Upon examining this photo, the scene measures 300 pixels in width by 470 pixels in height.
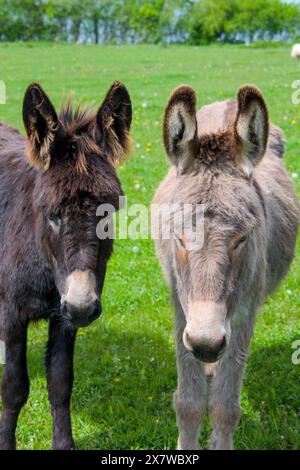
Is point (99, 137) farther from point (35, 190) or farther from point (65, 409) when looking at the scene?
point (65, 409)

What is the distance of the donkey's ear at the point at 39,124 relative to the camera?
3328mm

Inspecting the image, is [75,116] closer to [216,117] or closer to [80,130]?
[80,130]

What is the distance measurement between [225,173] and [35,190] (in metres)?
1.17

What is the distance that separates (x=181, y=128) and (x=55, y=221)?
0.86 m

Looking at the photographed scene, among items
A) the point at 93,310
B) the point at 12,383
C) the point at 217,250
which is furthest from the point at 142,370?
the point at 217,250

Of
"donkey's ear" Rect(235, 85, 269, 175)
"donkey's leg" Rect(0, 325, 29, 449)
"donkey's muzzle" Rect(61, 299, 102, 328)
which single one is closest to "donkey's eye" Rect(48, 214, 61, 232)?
"donkey's muzzle" Rect(61, 299, 102, 328)

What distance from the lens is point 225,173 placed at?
3.15 meters

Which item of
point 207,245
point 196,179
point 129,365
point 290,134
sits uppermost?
point 196,179

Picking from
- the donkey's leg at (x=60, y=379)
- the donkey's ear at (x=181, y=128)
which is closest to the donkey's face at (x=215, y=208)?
the donkey's ear at (x=181, y=128)

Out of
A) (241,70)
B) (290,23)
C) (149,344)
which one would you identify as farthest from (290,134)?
(290,23)

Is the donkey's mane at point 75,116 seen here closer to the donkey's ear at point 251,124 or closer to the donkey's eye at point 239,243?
the donkey's ear at point 251,124

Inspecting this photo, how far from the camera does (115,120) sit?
363 centimetres

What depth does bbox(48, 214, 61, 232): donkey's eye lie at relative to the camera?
3.30 meters

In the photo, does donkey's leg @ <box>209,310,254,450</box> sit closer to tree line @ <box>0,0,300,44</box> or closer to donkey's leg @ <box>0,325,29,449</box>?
donkey's leg @ <box>0,325,29,449</box>
